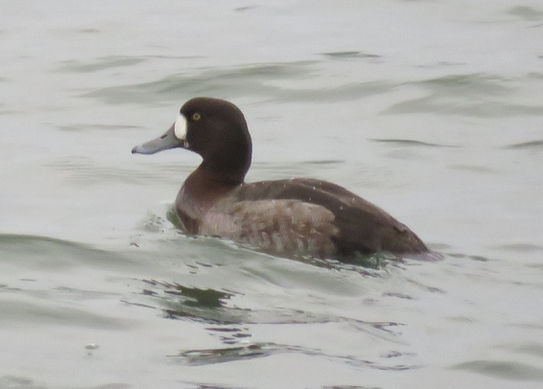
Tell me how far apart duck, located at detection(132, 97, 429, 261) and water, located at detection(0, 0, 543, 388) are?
0.18 m

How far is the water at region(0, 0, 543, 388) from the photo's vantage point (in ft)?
18.0

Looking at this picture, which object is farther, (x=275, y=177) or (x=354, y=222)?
(x=275, y=177)

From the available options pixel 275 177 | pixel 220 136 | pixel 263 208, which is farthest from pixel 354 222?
pixel 275 177

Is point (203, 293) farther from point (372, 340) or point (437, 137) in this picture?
point (437, 137)

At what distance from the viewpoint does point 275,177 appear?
9.34 m

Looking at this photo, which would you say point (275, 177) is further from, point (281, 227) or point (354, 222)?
point (354, 222)

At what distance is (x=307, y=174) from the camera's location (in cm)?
941

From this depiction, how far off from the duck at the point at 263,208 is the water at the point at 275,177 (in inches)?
6.9

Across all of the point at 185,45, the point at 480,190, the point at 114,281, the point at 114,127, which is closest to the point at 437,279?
the point at 114,281

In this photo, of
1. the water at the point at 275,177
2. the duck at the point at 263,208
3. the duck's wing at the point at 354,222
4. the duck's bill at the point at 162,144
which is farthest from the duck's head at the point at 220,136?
the duck's wing at the point at 354,222

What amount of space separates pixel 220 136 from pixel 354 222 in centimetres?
136

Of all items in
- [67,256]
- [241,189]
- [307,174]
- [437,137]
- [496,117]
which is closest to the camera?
[67,256]

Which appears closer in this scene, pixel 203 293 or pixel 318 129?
pixel 203 293

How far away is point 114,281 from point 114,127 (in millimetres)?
4286
